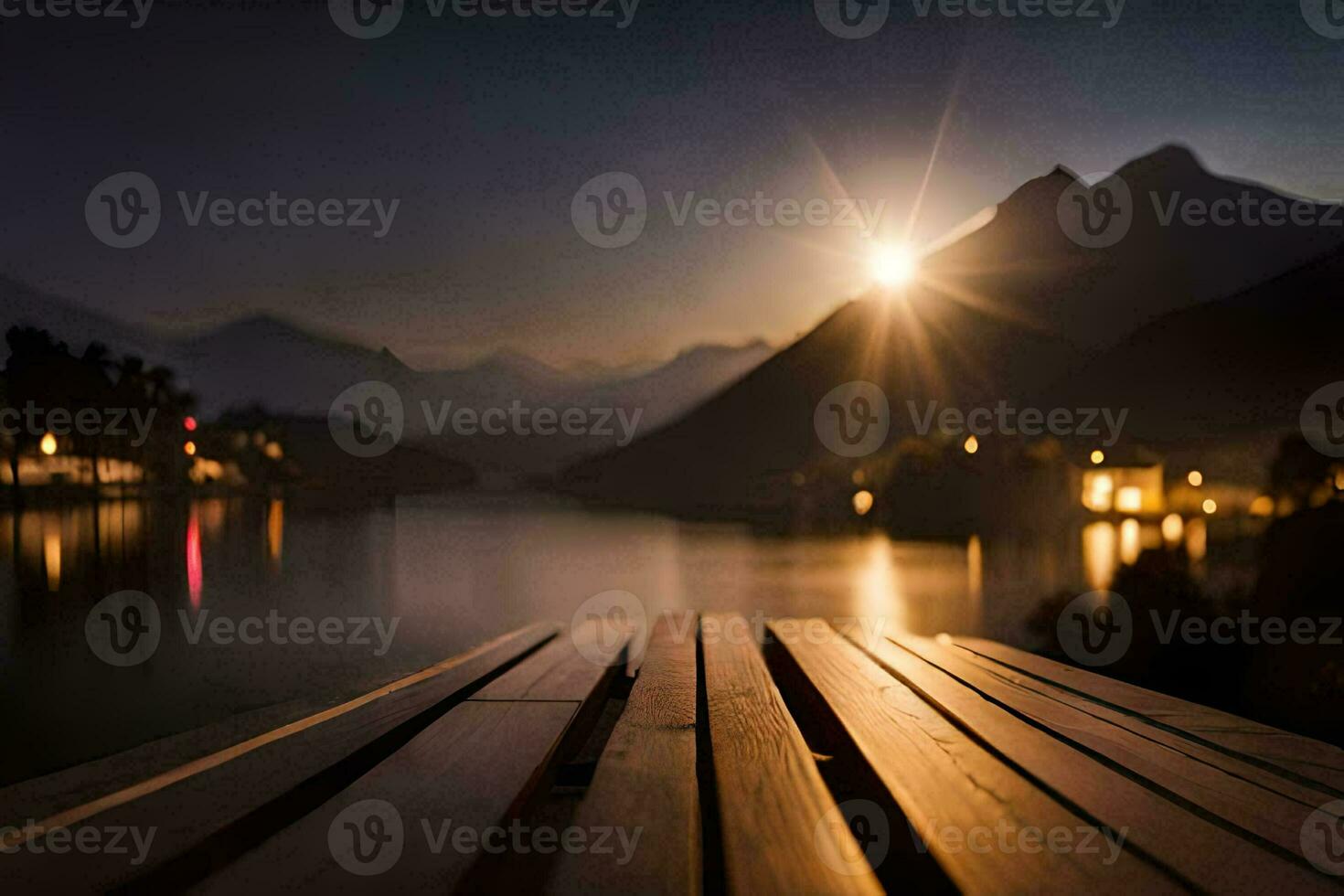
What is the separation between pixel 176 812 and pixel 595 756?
1749mm

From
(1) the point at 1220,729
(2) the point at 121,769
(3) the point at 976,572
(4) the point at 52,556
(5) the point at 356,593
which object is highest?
(2) the point at 121,769

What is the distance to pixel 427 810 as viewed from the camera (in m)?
1.87

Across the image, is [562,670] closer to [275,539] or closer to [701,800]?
[701,800]

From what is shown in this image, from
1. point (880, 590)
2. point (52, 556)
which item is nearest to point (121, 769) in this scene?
point (880, 590)

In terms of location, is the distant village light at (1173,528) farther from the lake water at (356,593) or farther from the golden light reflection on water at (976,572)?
the golden light reflection on water at (976,572)

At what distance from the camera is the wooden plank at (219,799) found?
5.18ft

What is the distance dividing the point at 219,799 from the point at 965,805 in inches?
69.4

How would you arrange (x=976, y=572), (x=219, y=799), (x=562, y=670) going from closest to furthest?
(x=219, y=799) → (x=562, y=670) → (x=976, y=572)

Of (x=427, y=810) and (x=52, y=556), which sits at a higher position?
(x=427, y=810)

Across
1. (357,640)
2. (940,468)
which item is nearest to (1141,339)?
(940,468)

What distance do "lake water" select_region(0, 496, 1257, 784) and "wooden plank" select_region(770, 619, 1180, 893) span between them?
7.47ft

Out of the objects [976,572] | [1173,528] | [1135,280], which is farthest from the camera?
[1135,280]

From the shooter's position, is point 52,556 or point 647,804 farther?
point 52,556

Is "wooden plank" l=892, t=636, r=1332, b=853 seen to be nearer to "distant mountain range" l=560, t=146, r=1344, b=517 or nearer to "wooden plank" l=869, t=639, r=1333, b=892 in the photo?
"wooden plank" l=869, t=639, r=1333, b=892
